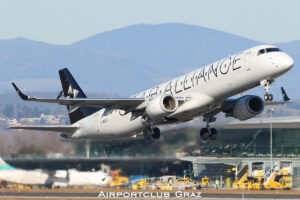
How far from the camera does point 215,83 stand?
4753cm

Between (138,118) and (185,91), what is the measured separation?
15.6 ft

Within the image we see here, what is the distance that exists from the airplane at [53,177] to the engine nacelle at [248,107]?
1416cm

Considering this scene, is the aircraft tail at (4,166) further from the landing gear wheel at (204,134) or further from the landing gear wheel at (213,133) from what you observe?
the landing gear wheel at (213,133)

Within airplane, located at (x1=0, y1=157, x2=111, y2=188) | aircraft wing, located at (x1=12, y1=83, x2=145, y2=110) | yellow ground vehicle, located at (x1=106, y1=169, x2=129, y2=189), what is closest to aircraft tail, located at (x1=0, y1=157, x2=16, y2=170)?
airplane, located at (x1=0, y1=157, x2=111, y2=188)

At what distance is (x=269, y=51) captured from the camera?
46.2 m

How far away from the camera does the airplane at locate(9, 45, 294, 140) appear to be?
4612 cm

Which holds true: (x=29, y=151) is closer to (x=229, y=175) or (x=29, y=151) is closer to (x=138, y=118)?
(x=138, y=118)

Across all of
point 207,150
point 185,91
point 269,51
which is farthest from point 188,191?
point 269,51

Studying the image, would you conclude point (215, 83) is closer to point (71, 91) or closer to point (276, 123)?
point (71, 91)

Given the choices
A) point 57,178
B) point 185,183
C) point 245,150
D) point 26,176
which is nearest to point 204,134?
point 185,183

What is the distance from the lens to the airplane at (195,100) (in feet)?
151

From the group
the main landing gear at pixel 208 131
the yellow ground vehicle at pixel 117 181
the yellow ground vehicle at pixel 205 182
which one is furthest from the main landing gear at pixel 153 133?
the yellow ground vehicle at pixel 205 182

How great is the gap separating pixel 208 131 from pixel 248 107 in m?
4.46

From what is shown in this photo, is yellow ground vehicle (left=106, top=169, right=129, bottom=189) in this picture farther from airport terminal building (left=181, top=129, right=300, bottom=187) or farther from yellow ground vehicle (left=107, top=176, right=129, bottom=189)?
airport terminal building (left=181, top=129, right=300, bottom=187)
